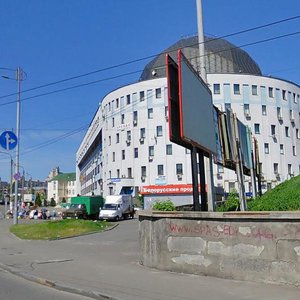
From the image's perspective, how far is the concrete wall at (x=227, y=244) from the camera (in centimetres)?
909

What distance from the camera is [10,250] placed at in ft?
59.7

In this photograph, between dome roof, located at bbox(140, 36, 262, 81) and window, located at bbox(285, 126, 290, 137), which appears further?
window, located at bbox(285, 126, 290, 137)

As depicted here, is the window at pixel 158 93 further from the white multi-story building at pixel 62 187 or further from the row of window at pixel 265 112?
the white multi-story building at pixel 62 187

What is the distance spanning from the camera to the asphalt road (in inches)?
345

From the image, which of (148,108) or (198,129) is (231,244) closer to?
(198,129)

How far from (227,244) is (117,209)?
39348 millimetres

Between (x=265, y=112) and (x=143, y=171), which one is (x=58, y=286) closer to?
(x=143, y=171)

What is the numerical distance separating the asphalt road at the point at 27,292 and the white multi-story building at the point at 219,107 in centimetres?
5877

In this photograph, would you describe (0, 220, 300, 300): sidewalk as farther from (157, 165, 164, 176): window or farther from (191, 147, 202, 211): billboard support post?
(157, 165, 164, 176): window

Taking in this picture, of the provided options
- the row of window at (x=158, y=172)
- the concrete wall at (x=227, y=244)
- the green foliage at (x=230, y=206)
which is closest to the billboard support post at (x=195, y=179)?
the concrete wall at (x=227, y=244)

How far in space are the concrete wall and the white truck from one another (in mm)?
36158

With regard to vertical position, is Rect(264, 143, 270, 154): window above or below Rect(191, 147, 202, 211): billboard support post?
above

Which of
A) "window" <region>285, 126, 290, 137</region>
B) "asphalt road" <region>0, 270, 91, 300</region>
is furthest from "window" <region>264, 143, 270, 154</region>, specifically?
"asphalt road" <region>0, 270, 91, 300</region>

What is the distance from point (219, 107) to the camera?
71.3 m
